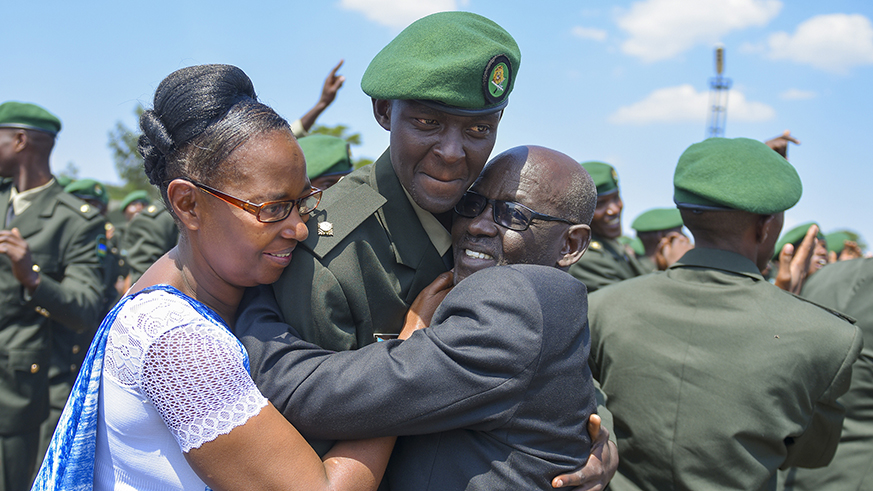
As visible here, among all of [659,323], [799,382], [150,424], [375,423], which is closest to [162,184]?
[150,424]

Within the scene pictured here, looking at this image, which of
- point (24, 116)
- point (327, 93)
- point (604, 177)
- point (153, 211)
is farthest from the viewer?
point (153, 211)

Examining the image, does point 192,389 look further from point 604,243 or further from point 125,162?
point 125,162

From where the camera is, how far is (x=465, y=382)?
1658 millimetres

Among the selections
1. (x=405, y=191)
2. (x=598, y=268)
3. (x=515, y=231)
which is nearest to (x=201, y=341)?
(x=405, y=191)

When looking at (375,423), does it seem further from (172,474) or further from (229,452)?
(172,474)

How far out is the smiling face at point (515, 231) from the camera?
2166 mm

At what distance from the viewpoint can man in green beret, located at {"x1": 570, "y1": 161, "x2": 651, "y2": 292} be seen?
20.4ft

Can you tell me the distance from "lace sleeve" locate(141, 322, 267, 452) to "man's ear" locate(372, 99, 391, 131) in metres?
1.05

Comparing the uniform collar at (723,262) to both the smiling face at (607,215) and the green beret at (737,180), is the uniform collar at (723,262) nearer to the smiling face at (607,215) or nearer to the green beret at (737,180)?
the green beret at (737,180)

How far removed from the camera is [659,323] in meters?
3.01

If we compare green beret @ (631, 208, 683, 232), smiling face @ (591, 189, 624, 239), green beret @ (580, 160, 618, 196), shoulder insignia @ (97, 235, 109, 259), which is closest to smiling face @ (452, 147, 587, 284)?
shoulder insignia @ (97, 235, 109, 259)

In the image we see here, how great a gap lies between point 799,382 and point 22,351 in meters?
5.15

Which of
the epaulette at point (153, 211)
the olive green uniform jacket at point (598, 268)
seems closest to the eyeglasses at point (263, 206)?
the olive green uniform jacket at point (598, 268)

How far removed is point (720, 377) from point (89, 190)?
344 inches
